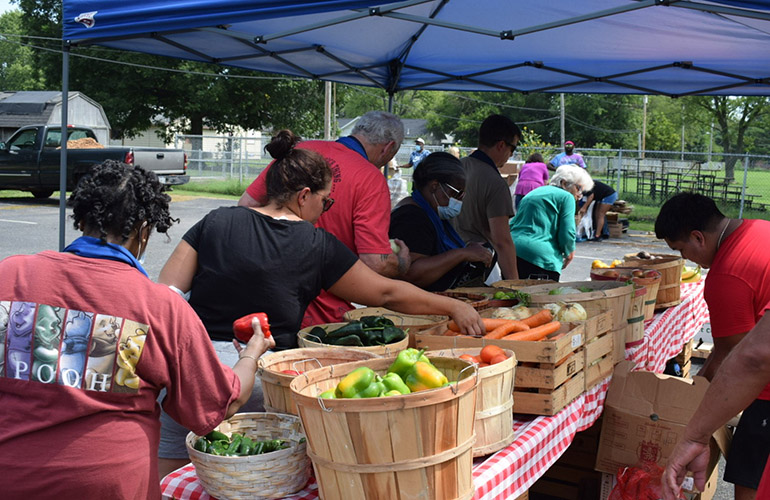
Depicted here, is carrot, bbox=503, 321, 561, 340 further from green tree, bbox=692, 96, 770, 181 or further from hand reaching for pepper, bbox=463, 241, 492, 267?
green tree, bbox=692, 96, 770, 181

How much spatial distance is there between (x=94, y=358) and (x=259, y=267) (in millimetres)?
999

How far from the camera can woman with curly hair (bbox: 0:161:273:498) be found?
1.85 m

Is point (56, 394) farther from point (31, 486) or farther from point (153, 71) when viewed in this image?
point (153, 71)

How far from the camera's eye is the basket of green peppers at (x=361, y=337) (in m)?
2.67

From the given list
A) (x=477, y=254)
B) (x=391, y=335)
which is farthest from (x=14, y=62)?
(x=391, y=335)

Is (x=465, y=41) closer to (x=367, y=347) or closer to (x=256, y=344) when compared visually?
(x=367, y=347)

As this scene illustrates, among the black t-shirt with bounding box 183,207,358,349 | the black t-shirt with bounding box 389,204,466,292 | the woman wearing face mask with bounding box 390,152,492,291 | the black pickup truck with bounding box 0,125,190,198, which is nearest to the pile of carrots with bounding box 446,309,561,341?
the black t-shirt with bounding box 183,207,358,349

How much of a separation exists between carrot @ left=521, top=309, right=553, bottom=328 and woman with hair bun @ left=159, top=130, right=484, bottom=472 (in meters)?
0.46

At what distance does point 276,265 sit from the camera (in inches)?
111

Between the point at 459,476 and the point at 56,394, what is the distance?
108 cm

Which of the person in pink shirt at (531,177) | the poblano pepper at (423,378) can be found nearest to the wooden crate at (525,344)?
the poblano pepper at (423,378)

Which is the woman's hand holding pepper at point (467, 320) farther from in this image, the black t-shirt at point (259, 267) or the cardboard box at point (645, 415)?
the cardboard box at point (645, 415)

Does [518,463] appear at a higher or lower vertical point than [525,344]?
lower

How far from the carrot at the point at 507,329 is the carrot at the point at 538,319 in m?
0.07
